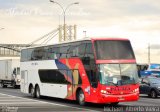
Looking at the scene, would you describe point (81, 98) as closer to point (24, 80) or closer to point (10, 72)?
point (24, 80)

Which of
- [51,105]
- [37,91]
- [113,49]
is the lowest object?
[51,105]

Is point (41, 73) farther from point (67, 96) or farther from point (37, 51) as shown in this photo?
point (67, 96)

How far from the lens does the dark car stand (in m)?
33.6

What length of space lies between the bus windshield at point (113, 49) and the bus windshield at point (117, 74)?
1.55 ft

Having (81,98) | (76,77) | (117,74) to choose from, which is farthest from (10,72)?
(117,74)

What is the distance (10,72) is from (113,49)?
92.1 feet

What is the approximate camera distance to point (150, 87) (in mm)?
34125

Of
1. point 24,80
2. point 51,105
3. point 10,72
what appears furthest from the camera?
point 10,72

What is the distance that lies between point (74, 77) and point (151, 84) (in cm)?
1018

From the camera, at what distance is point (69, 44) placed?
2653 centimetres

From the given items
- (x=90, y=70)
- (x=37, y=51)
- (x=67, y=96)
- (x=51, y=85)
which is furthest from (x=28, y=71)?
(x=90, y=70)

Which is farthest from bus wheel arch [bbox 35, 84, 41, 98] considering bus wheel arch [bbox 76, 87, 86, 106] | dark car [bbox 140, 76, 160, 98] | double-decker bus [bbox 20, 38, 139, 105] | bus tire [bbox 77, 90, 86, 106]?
dark car [bbox 140, 76, 160, 98]

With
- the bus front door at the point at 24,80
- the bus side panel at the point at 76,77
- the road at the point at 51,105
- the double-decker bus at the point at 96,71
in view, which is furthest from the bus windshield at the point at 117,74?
the bus front door at the point at 24,80

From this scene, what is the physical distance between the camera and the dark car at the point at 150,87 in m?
33.6
